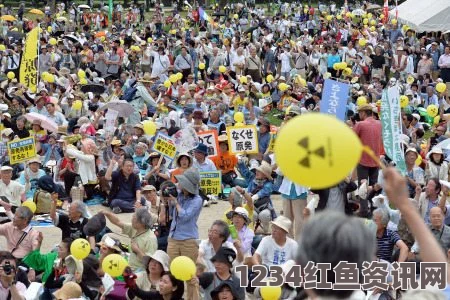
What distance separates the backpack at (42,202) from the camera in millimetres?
12047

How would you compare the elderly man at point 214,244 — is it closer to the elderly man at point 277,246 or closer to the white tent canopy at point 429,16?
the elderly man at point 277,246

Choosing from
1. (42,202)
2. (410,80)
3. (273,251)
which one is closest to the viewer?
(273,251)

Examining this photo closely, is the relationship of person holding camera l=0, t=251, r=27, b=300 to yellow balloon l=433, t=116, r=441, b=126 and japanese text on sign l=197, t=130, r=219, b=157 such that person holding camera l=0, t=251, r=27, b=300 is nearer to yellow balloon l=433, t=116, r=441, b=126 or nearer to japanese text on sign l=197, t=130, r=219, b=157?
japanese text on sign l=197, t=130, r=219, b=157

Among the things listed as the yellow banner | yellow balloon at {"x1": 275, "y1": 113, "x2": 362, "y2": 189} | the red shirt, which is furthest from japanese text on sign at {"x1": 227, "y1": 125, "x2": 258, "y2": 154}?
yellow balloon at {"x1": 275, "y1": 113, "x2": 362, "y2": 189}

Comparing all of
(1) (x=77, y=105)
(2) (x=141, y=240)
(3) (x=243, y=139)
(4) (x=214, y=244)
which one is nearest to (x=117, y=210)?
(3) (x=243, y=139)

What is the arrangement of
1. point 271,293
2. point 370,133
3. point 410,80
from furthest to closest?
point 410,80
point 370,133
point 271,293

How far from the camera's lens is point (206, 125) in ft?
49.6

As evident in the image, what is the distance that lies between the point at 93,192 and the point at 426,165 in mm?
4196

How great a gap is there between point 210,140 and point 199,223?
159 centimetres

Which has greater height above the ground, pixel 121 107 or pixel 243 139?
pixel 243 139

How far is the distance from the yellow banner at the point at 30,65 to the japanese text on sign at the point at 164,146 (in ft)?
19.3

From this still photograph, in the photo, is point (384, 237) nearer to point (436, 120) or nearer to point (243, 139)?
point (243, 139)

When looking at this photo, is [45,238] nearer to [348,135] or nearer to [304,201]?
[304,201]

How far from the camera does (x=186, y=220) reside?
9047 mm
